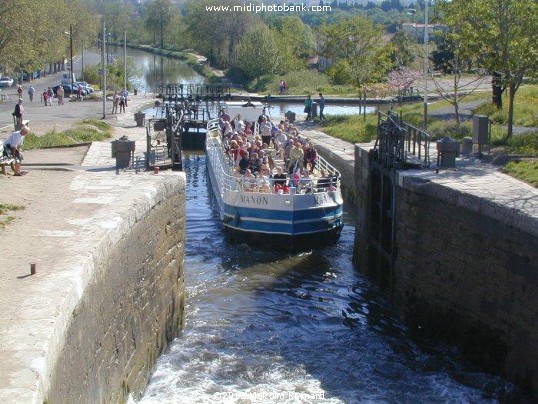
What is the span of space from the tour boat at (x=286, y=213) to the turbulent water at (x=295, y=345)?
461 mm

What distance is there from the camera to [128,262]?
13242 mm

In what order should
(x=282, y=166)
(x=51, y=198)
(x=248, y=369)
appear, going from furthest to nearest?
1. (x=282, y=166)
2. (x=51, y=198)
3. (x=248, y=369)

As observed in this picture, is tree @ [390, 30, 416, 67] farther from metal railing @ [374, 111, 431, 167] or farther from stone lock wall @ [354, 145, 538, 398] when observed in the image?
stone lock wall @ [354, 145, 538, 398]

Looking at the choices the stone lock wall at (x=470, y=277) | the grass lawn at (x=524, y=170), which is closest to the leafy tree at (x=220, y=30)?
the grass lawn at (x=524, y=170)

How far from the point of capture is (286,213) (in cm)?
2219

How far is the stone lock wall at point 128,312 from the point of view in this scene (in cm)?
989

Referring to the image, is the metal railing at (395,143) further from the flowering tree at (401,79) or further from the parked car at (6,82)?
the parked car at (6,82)

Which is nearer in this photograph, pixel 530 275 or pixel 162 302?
pixel 530 275

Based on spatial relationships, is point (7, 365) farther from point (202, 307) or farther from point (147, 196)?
point (202, 307)

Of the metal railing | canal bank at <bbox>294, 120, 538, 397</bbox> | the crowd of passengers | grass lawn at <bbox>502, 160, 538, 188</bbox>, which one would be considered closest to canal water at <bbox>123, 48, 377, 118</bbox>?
the crowd of passengers

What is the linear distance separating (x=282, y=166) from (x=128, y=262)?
1334 centimetres

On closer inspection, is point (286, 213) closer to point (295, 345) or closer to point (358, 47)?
point (295, 345)

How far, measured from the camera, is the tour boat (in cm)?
2222

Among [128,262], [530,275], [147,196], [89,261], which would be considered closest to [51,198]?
[147,196]
